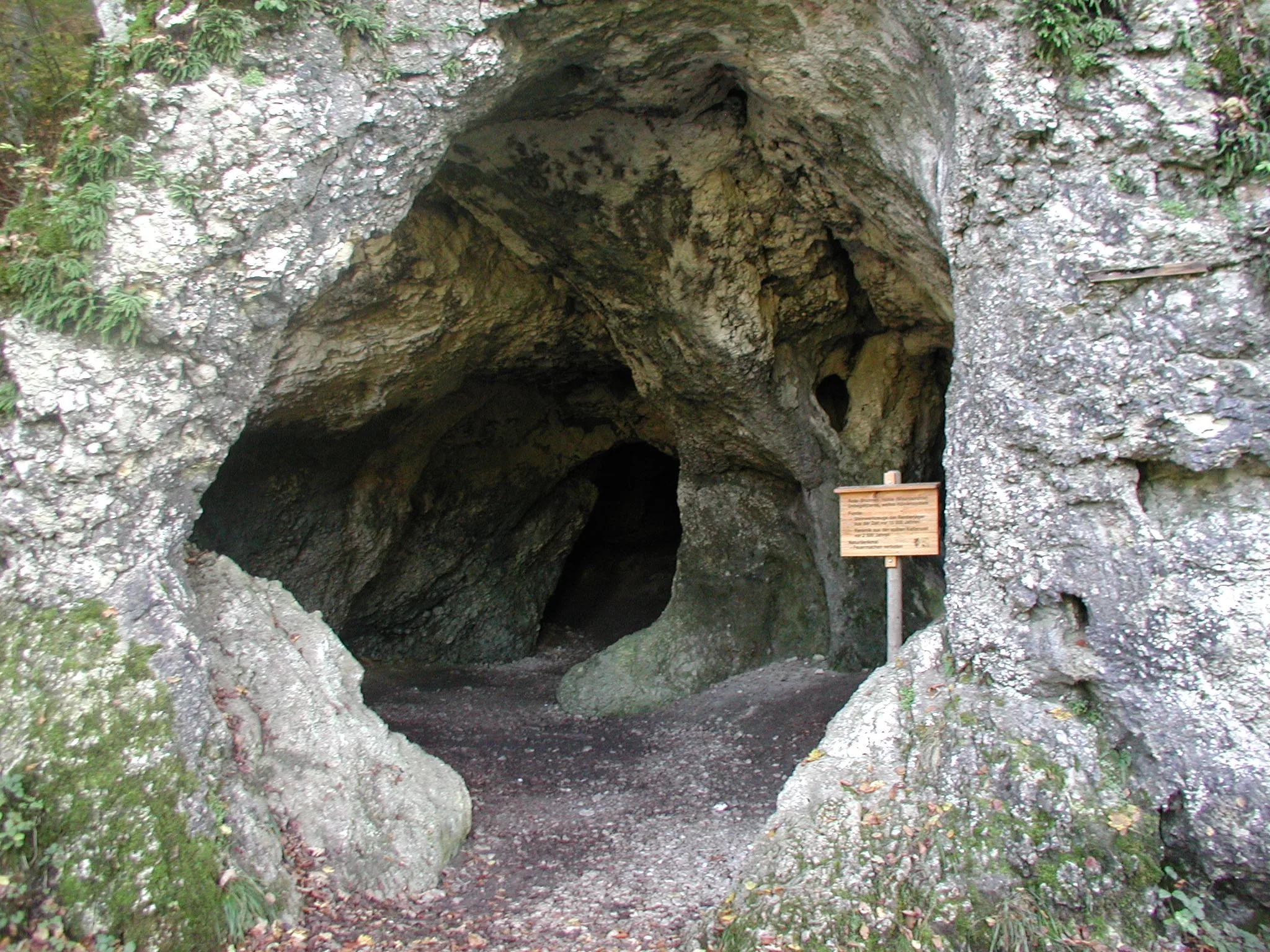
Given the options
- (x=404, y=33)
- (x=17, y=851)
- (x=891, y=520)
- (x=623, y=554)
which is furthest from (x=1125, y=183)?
Answer: (x=623, y=554)

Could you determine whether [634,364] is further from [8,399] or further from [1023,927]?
[1023,927]

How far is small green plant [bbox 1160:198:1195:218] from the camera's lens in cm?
Result: 396

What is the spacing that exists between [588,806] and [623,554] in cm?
856

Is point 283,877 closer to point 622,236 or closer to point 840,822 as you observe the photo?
point 840,822

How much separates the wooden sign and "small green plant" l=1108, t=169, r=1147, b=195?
2371 millimetres

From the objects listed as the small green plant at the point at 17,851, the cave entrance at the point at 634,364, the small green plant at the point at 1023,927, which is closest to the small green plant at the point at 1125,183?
the cave entrance at the point at 634,364

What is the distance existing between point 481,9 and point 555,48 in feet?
2.25

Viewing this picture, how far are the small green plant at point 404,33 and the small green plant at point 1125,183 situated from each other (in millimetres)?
3855

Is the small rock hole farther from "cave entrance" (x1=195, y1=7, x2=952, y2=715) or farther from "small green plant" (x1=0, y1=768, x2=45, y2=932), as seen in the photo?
"small green plant" (x1=0, y1=768, x2=45, y2=932)

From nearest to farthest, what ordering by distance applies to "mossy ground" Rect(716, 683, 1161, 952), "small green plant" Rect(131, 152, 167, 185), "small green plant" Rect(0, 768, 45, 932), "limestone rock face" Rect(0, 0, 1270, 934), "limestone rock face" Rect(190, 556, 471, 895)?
1. "small green plant" Rect(0, 768, 45, 932)
2. "mossy ground" Rect(716, 683, 1161, 952)
3. "limestone rock face" Rect(0, 0, 1270, 934)
4. "small green plant" Rect(131, 152, 167, 185)
5. "limestone rock face" Rect(190, 556, 471, 895)

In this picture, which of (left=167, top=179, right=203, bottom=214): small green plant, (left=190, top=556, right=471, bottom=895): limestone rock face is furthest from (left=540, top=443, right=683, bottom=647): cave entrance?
(left=167, top=179, right=203, bottom=214): small green plant

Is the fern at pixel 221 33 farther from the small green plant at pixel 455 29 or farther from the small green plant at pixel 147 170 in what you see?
the small green plant at pixel 455 29

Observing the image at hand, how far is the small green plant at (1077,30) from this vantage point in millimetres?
4113

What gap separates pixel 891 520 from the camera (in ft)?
20.4
